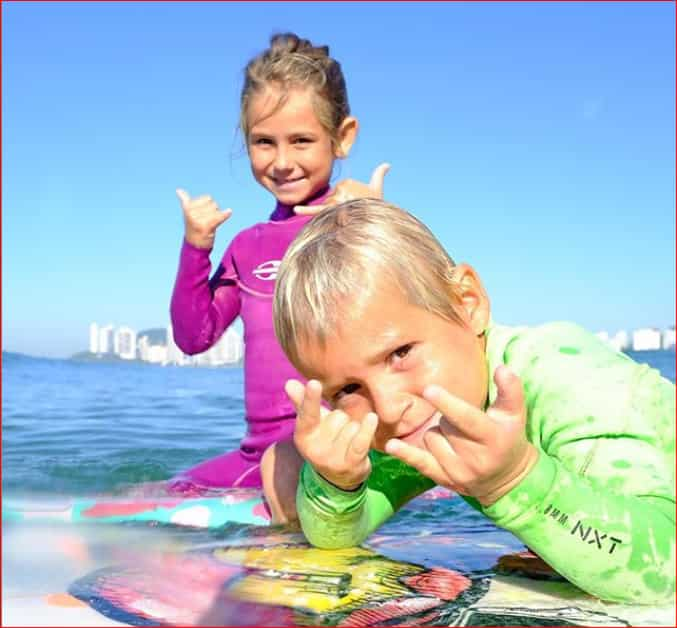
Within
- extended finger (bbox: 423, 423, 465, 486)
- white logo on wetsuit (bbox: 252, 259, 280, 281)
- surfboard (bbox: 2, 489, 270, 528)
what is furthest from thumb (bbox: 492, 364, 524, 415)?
white logo on wetsuit (bbox: 252, 259, 280, 281)

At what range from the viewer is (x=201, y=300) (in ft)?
12.5

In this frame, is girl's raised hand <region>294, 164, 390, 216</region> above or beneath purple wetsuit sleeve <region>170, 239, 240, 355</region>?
above

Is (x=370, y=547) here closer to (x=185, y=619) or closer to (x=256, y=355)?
(x=185, y=619)

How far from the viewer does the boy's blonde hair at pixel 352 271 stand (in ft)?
6.32

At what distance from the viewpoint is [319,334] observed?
192 centimetres

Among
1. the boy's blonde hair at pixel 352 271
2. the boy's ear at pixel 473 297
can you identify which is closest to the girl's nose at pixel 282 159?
the boy's blonde hair at pixel 352 271

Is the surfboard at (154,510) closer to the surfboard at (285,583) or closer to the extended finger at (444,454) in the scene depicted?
the surfboard at (285,583)

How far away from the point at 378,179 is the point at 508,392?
2120mm

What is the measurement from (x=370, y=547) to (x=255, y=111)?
2009 millimetres

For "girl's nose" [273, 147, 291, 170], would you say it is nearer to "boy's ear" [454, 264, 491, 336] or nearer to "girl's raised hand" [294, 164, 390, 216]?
"girl's raised hand" [294, 164, 390, 216]

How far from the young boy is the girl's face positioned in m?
1.58

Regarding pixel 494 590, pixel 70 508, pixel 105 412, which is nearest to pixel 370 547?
pixel 494 590

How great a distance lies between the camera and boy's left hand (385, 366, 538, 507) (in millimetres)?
1492

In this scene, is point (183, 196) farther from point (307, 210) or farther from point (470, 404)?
point (470, 404)
